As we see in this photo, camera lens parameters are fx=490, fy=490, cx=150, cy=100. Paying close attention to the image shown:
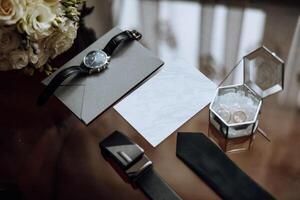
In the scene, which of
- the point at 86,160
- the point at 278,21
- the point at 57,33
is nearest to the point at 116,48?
the point at 57,33

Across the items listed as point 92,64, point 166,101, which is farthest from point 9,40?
point 166,101

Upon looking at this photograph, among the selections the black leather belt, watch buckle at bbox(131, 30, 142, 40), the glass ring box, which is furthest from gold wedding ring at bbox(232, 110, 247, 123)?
watch buckle at bbox(131, 30, 142, 40)

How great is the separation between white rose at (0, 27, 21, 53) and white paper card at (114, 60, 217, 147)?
234mm

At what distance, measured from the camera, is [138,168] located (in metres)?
0.93

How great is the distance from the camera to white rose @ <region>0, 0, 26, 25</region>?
0.88 meters

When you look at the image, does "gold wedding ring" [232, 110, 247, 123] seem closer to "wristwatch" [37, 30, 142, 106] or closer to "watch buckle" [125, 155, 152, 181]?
"watch buckle" [125, 155, 152, 181]

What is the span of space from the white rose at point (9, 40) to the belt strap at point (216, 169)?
0.36m

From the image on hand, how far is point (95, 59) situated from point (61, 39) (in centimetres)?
9

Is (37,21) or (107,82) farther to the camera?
(107,82)

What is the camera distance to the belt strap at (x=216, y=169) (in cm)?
89

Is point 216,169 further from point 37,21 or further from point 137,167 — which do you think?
point 37,21

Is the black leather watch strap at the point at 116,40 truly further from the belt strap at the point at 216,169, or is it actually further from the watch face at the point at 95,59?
the belt strap at the point at 216,169

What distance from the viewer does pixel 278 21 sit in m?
1.08

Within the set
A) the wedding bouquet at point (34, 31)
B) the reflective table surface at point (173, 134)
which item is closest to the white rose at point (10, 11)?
A: the wedding bouquet at point (34, 31)
